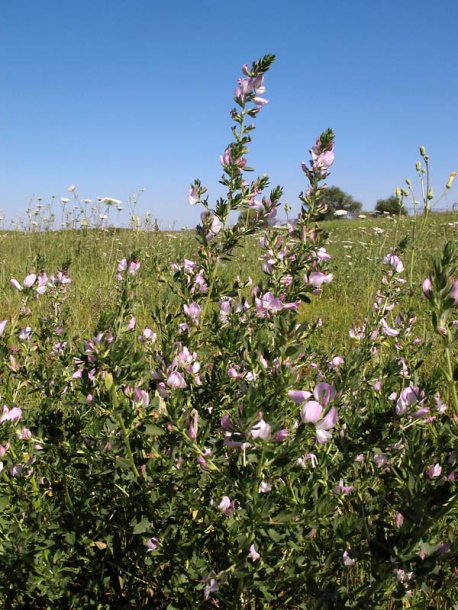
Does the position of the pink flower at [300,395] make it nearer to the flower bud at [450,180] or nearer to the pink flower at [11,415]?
the pink flower at [11,415]

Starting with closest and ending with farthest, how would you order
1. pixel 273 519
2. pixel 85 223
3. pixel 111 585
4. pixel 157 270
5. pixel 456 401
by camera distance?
pixel 456 401 → pixel 273 519 → pixel 111 585 → pixel 157 270 → pixel 85 223

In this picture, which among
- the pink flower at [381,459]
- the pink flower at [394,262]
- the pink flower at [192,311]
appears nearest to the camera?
the pink flower at [381,459]

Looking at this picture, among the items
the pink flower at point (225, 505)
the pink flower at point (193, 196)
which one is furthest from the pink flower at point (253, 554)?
the pink flower at point (193, 196)

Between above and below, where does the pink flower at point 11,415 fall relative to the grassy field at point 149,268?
below

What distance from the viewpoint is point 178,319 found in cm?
194

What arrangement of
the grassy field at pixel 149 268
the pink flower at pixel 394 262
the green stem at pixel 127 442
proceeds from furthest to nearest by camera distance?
the grassy field at pixel 149 268
the pink flower at pixel 394 262
the green stem at pixel 127 442

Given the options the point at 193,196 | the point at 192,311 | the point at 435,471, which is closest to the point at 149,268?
the point at 193,196

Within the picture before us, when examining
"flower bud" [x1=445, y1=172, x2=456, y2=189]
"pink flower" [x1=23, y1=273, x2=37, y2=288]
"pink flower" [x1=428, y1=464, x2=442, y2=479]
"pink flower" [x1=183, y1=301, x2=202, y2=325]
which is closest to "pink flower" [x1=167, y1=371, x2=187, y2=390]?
"pink flower" [x1=183, y1=301, x2=202, y2=325]

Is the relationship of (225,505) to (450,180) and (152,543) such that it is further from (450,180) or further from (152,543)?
(450,180)

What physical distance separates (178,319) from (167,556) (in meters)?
0.84

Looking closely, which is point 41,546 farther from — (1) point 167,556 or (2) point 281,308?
(2) point 281,308

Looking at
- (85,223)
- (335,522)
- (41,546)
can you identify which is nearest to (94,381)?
(41,546)

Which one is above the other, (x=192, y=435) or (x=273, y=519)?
(x=192, y=435)

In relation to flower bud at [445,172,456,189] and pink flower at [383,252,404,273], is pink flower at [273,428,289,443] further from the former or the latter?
flower bud at [445,172,456,189]
